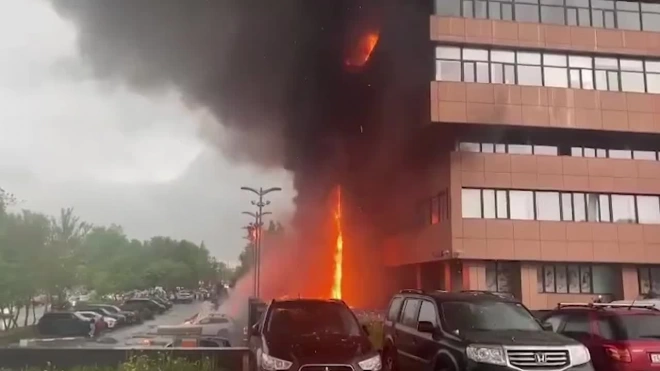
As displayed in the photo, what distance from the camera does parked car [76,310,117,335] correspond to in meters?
22.6

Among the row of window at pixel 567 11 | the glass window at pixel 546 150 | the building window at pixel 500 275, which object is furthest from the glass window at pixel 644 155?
the building window at pixel 500 275

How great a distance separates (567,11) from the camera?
93.8 feet

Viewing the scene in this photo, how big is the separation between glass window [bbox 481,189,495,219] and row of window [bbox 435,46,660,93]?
191 inches

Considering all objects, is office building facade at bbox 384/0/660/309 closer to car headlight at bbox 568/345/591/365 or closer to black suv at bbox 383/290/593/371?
black suv at bbox 383/290/593/371

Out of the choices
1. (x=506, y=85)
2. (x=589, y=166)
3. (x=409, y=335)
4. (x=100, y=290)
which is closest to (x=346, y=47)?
(x=506, y=85)

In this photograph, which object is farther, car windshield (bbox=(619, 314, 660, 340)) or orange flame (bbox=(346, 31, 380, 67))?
orange flame (bbox=(346, 31, 380, 67))

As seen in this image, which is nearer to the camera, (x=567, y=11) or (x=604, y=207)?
(x=604, y=207)

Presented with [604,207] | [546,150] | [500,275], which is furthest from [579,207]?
[500,275]

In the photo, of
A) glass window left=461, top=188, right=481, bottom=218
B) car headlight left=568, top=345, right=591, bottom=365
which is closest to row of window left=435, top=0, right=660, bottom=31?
glass window left=461, top=188, right=481, bottom=218

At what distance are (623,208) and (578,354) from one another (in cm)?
2291

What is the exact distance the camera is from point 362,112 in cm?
3534

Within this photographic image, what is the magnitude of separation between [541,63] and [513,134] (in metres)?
3.49

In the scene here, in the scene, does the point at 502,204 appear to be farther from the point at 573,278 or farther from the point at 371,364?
the point at 371,364

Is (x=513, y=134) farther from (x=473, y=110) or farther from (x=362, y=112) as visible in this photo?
(x=362, y=112)
